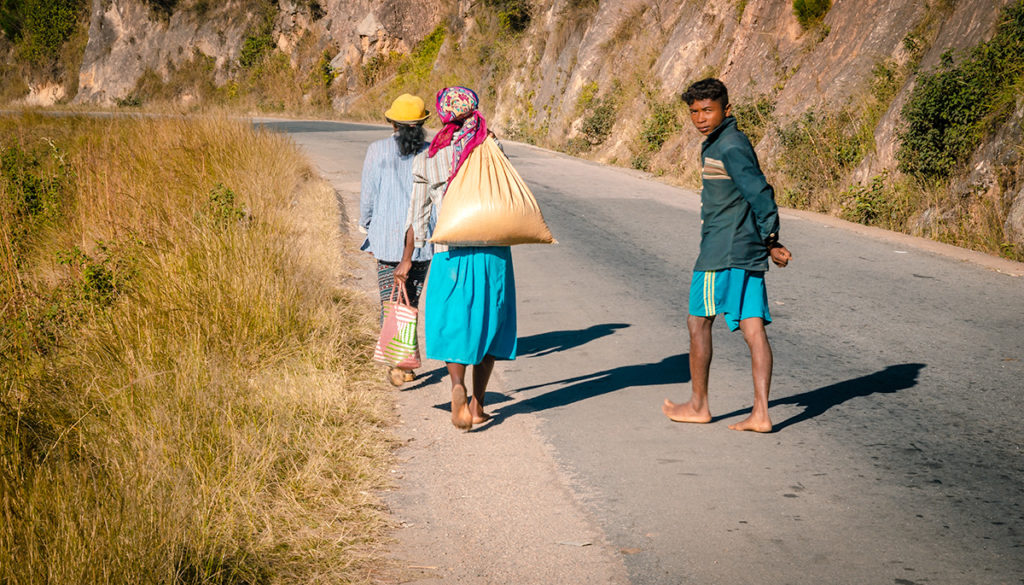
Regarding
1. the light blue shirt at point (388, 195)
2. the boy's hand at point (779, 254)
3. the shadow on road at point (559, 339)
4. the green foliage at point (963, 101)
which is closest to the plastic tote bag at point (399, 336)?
the light blue shirt at point (388, 195)

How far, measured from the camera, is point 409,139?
6.17 m

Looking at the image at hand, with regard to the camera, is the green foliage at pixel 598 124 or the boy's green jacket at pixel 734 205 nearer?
the boy's green jacket at pixel 734 205

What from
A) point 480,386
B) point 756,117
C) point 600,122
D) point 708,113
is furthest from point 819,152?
point 480,386

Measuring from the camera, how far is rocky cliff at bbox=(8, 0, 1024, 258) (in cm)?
1297

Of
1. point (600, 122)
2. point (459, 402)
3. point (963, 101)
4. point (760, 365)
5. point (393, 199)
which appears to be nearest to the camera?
point (760, 365)

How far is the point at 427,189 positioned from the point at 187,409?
5.78ft

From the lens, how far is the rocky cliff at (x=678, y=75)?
42.6ft

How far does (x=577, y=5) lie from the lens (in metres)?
32.9

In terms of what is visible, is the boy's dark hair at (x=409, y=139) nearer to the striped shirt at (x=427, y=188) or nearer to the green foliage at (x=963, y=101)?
the striped shirt at (x=427, y=188)

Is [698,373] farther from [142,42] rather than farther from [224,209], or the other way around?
[142,42]

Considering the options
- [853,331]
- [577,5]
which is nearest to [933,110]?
[853,331]

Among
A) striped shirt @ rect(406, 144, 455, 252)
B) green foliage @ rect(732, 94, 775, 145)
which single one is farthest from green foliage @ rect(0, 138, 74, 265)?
green foliage @ rect(732, 94, 775, 145)

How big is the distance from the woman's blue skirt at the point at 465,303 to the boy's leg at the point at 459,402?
101mm

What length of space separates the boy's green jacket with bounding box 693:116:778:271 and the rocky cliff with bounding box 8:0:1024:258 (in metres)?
6.76
